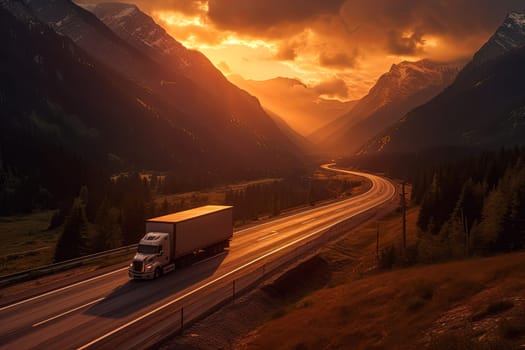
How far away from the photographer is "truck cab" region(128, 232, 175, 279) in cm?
3425

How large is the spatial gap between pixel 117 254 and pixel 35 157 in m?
171

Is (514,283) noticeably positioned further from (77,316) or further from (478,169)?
(478,169)

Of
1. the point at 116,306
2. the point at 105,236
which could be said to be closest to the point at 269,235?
the point at 105,236

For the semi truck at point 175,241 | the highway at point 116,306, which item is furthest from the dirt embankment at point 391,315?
the semi truck at point 175,241

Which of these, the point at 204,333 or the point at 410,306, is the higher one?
the point at 410,306

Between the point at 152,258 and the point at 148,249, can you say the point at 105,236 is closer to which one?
the point at 148,249

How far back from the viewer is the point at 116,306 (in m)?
28.5

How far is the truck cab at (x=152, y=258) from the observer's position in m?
34.2

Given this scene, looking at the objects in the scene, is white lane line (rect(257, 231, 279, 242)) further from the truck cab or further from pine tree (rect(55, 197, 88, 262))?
pine tree (rect(55, 197, 88, 262))

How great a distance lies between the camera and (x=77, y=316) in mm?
26641

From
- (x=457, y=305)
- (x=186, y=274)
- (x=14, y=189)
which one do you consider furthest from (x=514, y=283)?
(x=14, y=189)

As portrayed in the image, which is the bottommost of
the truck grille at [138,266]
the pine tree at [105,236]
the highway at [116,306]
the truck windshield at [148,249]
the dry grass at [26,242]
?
the dry grass at [26,242]

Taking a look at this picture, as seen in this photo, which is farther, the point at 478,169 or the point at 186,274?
the point at 478,169

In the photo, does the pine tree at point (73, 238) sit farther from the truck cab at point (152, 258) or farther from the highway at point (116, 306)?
the truck cab at point (152, 258)
